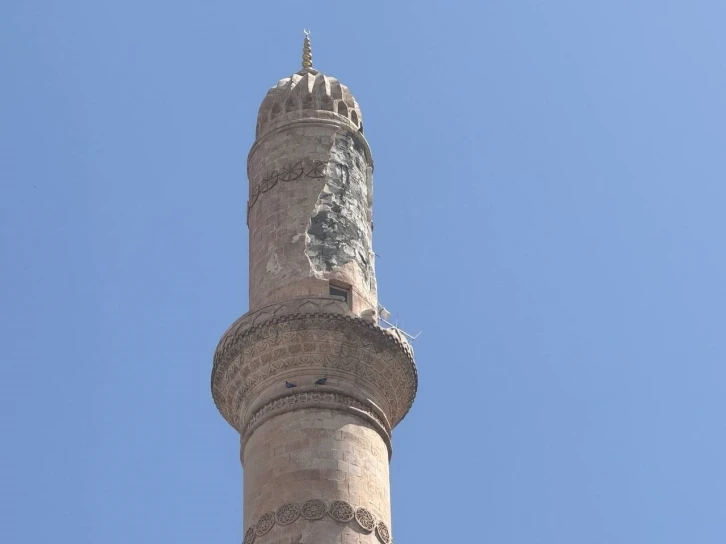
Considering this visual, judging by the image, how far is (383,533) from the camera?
15.4m

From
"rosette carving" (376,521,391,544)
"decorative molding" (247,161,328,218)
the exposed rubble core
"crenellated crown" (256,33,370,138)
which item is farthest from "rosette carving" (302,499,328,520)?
"crenellated crown" (256,33,370,138)

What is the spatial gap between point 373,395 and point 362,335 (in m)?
0.62

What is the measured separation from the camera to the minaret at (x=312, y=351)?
603 inches

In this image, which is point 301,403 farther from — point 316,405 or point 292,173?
point 292,173

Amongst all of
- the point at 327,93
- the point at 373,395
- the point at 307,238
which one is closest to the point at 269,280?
the point at 307,238

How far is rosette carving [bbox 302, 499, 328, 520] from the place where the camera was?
15008 millimetres

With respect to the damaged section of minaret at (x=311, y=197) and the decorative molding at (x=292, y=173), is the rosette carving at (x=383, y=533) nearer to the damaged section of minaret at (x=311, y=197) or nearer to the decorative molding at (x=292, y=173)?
the damaged section of minaret at (x=311, y=197)

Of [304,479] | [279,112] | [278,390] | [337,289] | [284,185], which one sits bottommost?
[304,479]

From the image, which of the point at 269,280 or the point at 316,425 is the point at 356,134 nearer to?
the point at 269,280

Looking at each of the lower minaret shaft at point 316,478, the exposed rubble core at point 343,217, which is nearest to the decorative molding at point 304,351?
the lower minaret shaft at point 316,478

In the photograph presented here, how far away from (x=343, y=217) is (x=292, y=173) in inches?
33.6

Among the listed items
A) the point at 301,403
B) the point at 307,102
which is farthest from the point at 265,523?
the point at 307,102

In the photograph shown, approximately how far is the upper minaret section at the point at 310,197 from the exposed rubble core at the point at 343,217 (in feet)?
0.04

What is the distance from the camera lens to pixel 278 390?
16188 mm
